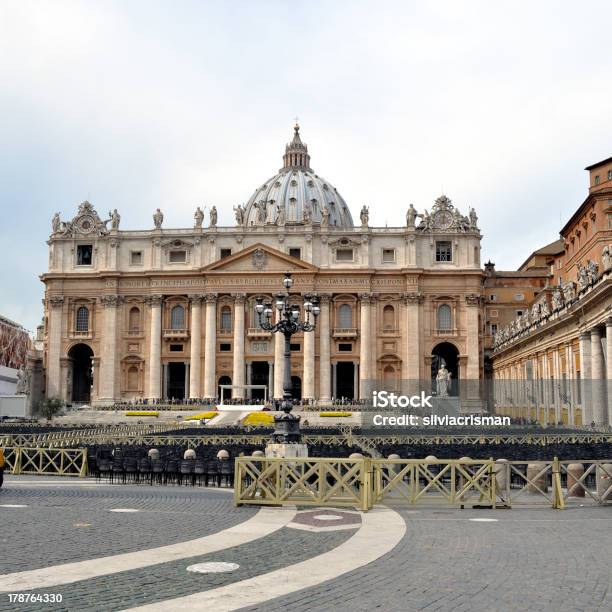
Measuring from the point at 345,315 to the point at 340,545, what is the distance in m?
80.9

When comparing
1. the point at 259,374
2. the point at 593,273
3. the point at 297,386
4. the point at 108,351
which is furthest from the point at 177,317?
the point at 593,273

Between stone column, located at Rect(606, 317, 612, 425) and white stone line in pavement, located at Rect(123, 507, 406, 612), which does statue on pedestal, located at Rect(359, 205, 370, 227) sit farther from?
white stone line in pavement, located at Rect(123, 507, 406, 612)

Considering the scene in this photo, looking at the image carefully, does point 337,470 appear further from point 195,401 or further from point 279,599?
point 195,401

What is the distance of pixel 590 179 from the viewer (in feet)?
245

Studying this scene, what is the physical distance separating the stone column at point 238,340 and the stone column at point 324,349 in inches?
354

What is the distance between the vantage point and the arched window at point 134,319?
95688 mm

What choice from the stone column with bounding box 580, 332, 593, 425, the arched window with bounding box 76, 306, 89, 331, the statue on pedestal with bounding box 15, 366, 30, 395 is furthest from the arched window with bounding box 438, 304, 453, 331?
the statue on pedestal with bounding box 15, 366, 30, 395

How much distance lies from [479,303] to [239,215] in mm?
33012

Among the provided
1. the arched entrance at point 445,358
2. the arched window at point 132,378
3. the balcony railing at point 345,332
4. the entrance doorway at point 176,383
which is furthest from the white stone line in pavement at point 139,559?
the entrance doorway at point 176,383

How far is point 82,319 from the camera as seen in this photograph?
9688cm

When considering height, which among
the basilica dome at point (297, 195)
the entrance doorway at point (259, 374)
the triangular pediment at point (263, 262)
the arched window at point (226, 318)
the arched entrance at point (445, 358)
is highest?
the basilica dome at point (297, 195)

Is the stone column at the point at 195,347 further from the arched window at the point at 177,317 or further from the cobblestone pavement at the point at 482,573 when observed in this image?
the cobblestone pavement at the point at 482,573

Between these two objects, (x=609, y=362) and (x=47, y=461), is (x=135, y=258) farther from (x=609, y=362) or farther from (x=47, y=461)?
(x=47, y=461)

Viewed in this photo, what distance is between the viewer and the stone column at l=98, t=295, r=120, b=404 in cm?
9338
